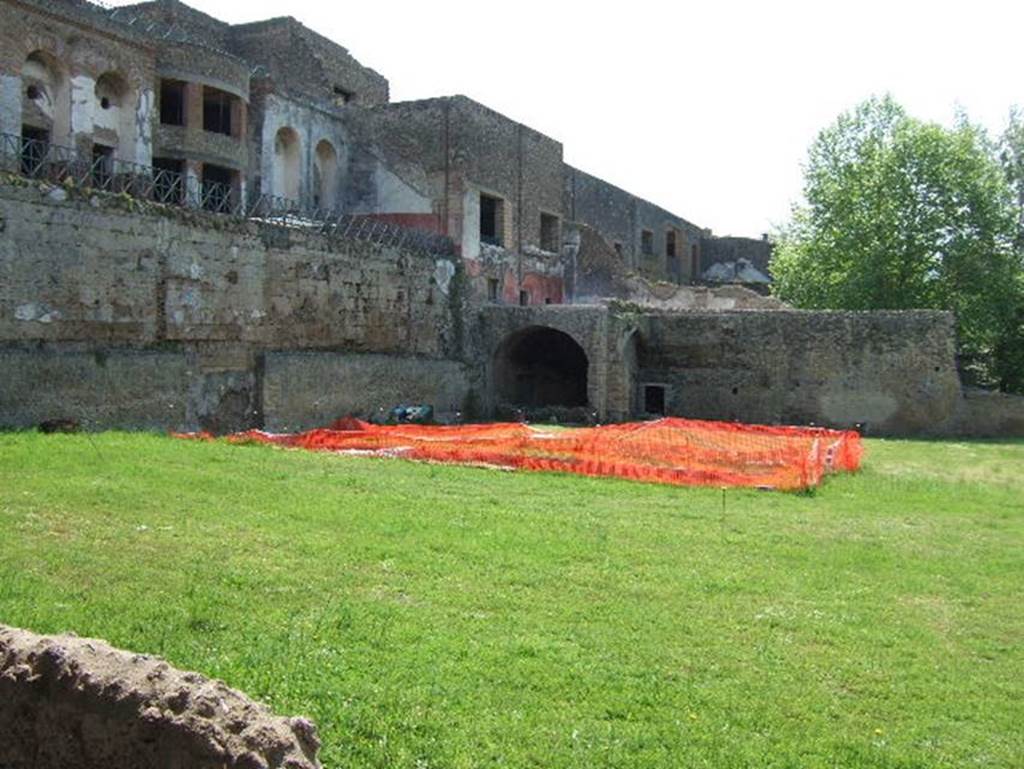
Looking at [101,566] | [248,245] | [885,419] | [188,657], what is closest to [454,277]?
[248,245]

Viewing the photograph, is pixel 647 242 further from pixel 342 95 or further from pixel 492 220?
pixel 342 95

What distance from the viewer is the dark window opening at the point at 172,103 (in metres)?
25.7

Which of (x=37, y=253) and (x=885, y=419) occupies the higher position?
(x=37, y=253)

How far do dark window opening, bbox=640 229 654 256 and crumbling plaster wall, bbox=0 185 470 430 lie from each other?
74.4 ft

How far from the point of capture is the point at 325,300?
21.7 meters

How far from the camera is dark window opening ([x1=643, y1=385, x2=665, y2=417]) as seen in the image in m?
27.8

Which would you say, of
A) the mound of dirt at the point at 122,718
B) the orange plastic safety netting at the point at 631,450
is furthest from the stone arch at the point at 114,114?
the mound of dirt at the point at 122,718

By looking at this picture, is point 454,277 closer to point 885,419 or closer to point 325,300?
point 325,300

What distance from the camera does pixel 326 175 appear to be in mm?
30016

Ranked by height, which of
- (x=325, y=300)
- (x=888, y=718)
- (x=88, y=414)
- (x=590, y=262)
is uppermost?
(x=590, y=262)

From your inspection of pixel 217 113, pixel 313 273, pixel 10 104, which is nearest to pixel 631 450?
pixel 313 273

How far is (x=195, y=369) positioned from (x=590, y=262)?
20548 mm

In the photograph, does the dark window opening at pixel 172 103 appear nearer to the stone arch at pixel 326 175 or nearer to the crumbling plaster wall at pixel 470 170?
the stone arch at pixel 326 175

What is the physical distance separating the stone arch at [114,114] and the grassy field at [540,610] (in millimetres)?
14067
